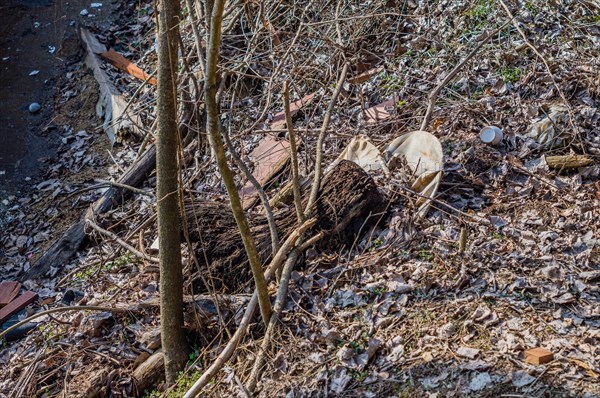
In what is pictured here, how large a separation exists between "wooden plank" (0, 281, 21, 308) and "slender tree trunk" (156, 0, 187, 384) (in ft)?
7.97

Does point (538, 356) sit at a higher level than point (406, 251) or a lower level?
lower

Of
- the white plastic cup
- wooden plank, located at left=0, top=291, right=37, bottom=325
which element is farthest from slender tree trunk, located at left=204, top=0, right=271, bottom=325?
wooden plank, located at left=0, top=291, right=37, bottom=325

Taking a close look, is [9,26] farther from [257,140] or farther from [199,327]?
[199,327]

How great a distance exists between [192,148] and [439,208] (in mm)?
3200

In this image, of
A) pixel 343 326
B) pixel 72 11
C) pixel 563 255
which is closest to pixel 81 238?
pixel 343 326

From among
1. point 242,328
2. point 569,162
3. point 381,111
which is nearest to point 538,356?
point 242,328

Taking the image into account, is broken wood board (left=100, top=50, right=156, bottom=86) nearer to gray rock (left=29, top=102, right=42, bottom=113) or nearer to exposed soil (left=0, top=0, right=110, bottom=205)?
exposed soil (left=0, top=0, right=110, bottom=205)

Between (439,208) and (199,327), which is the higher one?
(199,327)

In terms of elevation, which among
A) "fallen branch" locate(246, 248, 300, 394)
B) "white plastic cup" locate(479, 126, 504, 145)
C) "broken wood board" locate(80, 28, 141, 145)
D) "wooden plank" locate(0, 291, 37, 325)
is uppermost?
"broken wood board" locate(80, 28, 141, 145)

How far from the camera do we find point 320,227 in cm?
450

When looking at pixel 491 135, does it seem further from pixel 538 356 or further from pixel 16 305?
pixel 16 305

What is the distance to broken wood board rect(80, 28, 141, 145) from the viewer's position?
7.56 m

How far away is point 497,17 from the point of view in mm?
6258

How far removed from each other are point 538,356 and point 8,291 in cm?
481
